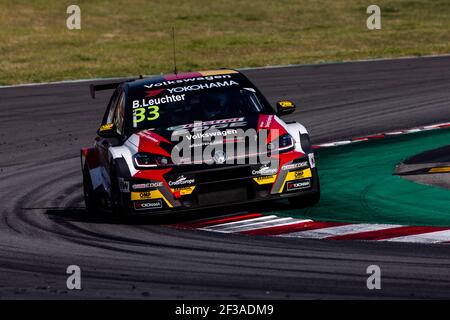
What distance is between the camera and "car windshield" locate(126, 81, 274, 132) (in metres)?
12.2

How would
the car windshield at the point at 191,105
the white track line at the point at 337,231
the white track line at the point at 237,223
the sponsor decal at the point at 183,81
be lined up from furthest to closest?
the sponsor decal at the point at 183,81
the car windshield at the point at 191,105
the white track line at the point at 237,223
the white track line at the point at 337,231

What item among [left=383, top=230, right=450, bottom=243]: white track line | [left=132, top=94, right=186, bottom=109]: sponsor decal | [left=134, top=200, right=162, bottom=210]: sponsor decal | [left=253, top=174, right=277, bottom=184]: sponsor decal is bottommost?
[left=383, top=230, right=450, bottom=243]: white track line

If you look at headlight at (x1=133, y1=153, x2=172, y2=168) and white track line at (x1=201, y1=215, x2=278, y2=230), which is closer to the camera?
white track line at (x1=201, y1=215, x2=278, y2=230)

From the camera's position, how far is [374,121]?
18.9 metres

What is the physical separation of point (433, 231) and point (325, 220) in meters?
1.27

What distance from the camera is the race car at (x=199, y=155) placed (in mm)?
11297

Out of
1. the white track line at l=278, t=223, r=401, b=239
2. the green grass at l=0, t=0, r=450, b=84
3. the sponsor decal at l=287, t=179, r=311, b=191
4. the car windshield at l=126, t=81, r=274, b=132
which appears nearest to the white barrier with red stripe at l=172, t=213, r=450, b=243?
the white track line at l=278, t=223, r=401, b=239

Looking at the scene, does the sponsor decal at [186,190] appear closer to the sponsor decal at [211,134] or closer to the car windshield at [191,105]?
the sponsor decal at [211,134]

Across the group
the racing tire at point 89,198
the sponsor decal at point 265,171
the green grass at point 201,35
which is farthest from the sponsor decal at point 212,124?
the green grass at point 201,35

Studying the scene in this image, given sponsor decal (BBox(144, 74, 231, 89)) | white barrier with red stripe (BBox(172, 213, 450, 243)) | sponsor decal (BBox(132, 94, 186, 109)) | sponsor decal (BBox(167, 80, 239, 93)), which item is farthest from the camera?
sponsor decal (BBox(144, 74, 231, 89))

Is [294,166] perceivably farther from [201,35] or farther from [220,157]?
[201,35]

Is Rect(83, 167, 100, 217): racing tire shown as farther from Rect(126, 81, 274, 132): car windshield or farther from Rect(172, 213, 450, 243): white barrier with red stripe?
Rect(172, 213, 450, 243): white barrier with red stripe

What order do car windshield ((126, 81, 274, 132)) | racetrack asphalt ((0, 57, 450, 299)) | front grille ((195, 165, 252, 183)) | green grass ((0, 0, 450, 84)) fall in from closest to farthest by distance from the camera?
racetrack asphalt ((0, 57, 450, 299)) < front grille ((195, 165, 252, 183)) < car windshield ((126, 81, 274, 132)) < green grass ((0, 0, 450, 84))
